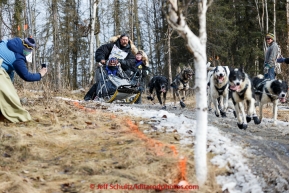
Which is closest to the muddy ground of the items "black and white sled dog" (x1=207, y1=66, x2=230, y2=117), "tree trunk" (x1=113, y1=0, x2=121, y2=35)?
"black and white sled dog" (x1=207, y1=66, x2=230, y2=117)

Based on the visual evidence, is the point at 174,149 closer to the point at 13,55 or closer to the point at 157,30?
the point at 13,55

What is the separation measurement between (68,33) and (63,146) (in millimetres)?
24389

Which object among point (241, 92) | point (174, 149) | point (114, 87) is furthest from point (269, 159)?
point (114, 87)

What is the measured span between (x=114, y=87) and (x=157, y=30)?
17.8 m

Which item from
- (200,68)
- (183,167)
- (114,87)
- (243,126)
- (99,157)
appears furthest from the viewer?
(114,87)

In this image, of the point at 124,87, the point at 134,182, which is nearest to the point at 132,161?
the point at 134,182

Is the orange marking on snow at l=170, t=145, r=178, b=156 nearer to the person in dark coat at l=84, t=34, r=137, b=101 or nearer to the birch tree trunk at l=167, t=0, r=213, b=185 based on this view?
the birch tree trunk at l=167, t=0, r=213, b=185

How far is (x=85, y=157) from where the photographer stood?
3.95m

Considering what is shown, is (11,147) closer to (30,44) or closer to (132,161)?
(132,161)

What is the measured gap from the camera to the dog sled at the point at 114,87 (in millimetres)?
9195

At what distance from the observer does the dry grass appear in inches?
131

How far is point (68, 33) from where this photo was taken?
27.5m

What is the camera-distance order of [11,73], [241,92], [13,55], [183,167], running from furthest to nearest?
[241,92], [11,73], [13,55], [183,167]

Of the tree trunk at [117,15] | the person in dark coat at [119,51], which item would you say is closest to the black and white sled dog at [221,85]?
the person in dark coat at [119,51]
